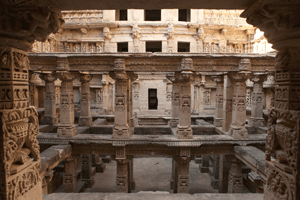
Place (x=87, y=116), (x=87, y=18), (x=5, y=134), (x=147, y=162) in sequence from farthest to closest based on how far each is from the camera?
(x=87, y=18), (x=147, y=162), (x=87, y=116), (x=5, y=134)

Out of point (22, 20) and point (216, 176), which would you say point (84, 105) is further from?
point (22, 20)

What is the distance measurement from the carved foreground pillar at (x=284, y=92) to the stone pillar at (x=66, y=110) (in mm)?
7046

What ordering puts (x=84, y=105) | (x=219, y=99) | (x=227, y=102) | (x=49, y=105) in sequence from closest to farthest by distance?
(x=227, y=102)
(x=219, y=99)
(x=84, y=105)
(x=49, y=105)

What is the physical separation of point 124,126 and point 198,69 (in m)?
3.78

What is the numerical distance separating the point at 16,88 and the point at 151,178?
9.02 metres

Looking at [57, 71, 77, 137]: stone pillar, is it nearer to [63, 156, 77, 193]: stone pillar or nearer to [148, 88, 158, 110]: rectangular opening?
[63, 156, 77, 193]: stone pillar

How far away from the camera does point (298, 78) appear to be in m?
1.95

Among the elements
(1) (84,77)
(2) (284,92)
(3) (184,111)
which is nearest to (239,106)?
(3) (184,111)

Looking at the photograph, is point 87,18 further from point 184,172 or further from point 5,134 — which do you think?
point 5,134

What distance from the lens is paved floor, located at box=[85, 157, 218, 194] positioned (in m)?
8.88

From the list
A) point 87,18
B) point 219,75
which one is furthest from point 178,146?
point 87,18

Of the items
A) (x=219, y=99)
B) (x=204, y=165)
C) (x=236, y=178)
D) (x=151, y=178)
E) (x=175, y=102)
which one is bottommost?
(x=151, y=178)

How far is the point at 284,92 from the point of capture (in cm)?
204

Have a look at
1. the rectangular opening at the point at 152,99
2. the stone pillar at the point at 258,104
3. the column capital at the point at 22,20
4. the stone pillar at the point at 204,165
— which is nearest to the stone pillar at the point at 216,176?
the stone pillar at the point at 204,165
